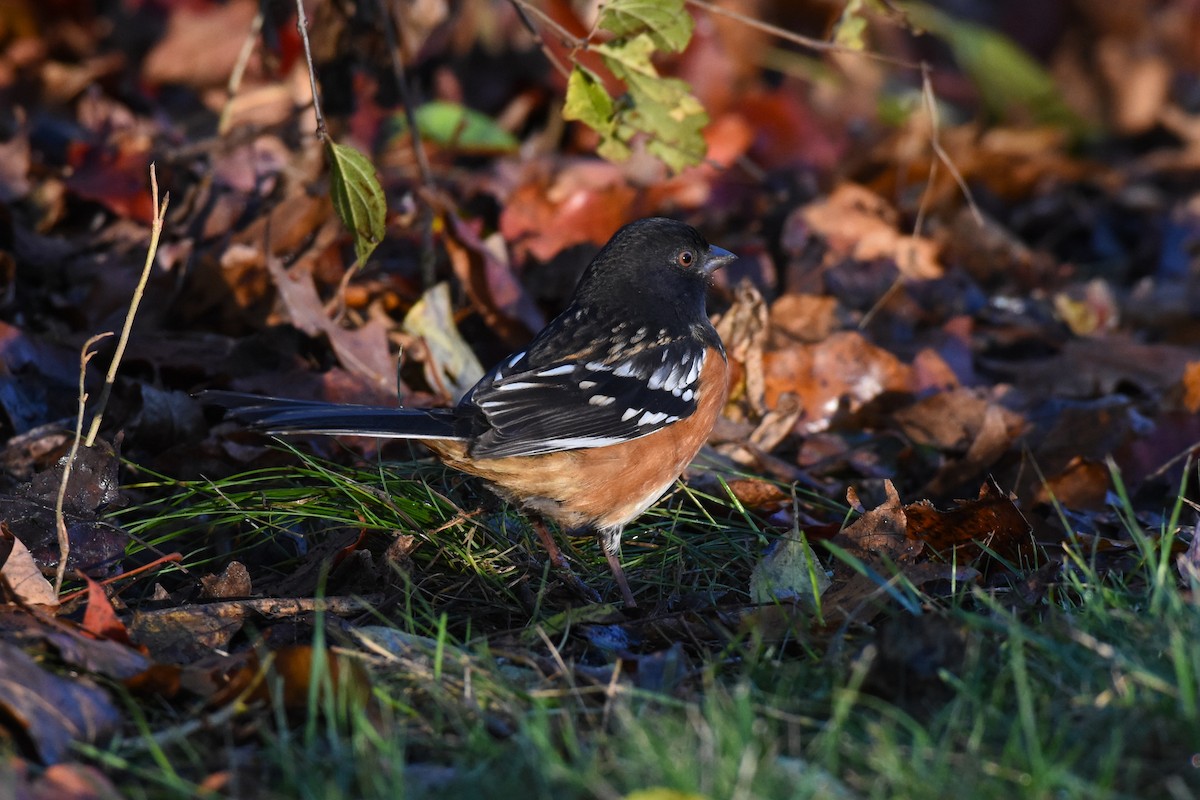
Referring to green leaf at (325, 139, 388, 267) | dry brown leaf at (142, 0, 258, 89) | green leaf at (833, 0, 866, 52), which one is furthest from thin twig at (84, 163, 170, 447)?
dry brown leaf at (142, 0, 258, 89)

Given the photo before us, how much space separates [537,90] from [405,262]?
1649 millimetres

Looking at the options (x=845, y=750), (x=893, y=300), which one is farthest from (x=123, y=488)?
(x=893, y=300)

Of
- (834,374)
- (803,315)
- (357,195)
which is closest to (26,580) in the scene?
(357,195)

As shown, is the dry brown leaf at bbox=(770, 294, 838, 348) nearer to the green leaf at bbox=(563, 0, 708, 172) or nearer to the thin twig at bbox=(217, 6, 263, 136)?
the green leaf at bbox=(563, 0, 708, 172)

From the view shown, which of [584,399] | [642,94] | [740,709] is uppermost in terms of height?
[642,94]

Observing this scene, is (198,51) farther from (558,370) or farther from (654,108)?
(558,370)

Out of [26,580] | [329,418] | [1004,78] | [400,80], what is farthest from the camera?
[1004,78]

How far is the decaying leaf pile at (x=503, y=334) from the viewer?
101 inches

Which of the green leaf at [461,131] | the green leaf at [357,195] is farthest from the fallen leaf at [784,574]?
the green leaf at [461,131]

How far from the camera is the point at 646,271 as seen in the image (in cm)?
348

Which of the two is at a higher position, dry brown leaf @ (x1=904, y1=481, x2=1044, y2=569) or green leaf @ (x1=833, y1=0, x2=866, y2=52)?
green leaf @ (x1=833, y1=0, x2=866, y2=52)

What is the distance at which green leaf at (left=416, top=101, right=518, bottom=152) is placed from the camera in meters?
5.05

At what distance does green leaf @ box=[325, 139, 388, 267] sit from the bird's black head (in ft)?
2.18

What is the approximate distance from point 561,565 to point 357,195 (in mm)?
1007
